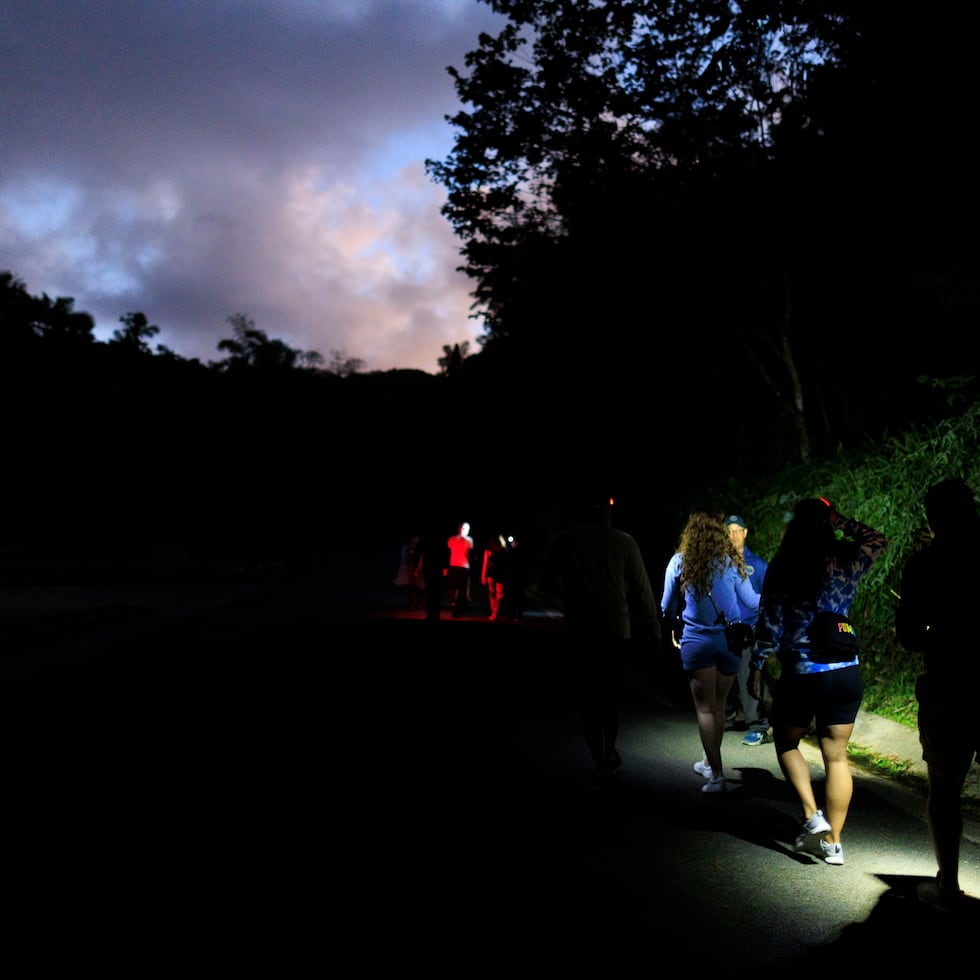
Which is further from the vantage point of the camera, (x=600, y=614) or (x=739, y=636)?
(x=600, y=614)

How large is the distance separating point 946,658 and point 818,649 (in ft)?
2.68

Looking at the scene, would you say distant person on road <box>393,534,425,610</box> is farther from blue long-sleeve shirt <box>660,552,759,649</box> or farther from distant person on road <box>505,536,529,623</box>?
blue long-sleeve shirt <box>660,552,759,649</box>

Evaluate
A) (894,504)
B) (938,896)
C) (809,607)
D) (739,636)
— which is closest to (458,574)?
(894,504)

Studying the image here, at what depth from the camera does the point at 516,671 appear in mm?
13523

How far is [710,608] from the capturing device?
725cm

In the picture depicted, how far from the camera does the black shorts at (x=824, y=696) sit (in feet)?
17.8

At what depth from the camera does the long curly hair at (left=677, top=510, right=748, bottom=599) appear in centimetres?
723

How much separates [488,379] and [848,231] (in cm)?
2686

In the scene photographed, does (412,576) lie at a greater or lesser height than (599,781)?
greater

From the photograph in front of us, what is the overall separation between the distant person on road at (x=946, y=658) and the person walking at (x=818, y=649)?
0.63 metres

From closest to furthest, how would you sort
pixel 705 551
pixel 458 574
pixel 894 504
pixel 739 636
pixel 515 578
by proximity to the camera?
1. pixel 739 636
2. pixel 705 551
3. pixel 894 504
4. pixel 515 578
5. pixel 458 574

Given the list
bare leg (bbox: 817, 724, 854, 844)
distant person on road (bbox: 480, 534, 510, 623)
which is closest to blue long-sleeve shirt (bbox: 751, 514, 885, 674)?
bare leg (bbox: 817, 724, 854, 844)

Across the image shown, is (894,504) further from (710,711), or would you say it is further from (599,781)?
(599,781)

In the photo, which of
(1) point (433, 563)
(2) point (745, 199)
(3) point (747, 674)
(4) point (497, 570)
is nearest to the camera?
(3) point (747, 674)
